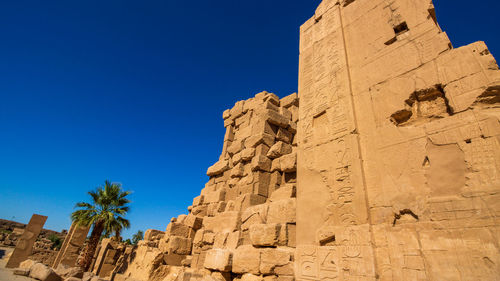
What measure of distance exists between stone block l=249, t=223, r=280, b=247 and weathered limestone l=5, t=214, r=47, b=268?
1277 cm

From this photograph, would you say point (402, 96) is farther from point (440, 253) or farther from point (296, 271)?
point (296, 271)

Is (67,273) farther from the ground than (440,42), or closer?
closer

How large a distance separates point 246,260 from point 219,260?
0.66 meters

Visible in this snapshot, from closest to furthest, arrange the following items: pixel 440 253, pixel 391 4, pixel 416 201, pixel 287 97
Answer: pixel 440 253
pixel 416 201
pixel 391 4
pixel 287 97

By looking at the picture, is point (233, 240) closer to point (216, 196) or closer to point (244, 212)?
point (244, 212)

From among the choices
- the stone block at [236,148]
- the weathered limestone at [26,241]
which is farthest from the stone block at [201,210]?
the weathered limestone at [26,241]

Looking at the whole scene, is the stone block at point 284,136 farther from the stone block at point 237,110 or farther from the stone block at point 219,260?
the stone block at point 219,260

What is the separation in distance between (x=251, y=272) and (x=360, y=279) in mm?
1899

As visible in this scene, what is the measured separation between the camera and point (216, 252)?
4949 mm

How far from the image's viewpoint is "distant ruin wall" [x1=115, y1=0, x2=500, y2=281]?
8.32 feet

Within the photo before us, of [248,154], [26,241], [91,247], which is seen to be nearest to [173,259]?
[248,154]

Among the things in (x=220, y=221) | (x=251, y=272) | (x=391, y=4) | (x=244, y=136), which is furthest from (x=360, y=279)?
(x=244, y=136)

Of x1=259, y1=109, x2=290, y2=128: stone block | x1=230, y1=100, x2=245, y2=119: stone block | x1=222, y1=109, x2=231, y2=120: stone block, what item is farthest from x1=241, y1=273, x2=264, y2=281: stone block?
x1=222, y1=109, x2=231, y2=120: stone block

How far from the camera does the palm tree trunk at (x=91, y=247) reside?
9.75 m
